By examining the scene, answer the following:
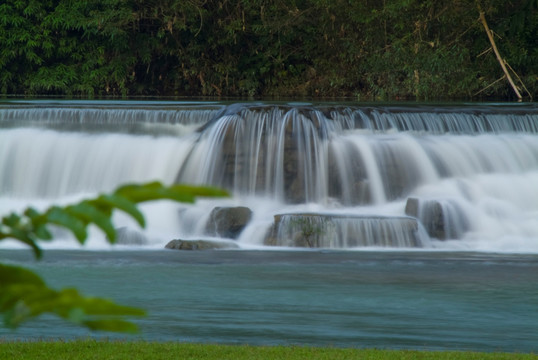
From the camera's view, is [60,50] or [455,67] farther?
[60,50]

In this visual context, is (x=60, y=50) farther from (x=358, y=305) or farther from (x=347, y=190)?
(x=358, y=305)

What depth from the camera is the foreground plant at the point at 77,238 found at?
88cm

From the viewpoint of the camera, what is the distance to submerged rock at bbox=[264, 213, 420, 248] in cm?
1232

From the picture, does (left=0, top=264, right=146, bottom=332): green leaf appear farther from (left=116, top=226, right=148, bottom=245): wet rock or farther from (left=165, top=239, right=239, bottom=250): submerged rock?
(left=116, top=226, right=148, bottom=245): wet rock

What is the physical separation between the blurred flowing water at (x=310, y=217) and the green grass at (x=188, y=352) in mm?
758

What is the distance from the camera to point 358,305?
8.52 meters

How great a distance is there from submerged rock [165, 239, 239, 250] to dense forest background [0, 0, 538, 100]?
13155 mm

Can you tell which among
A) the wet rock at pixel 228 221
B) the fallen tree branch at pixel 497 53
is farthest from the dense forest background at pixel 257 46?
the wet rock at pixel 228 221

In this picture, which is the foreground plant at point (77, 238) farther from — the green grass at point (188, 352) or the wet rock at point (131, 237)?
the wet rock at point (131, 237)

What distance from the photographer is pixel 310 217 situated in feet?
40.9

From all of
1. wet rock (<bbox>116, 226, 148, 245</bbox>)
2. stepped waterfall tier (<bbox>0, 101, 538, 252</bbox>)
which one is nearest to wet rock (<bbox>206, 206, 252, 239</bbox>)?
stepped waterfall tier (<bbox>0, 101, 538, 252</bbox>)

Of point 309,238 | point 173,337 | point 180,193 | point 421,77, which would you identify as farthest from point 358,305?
point 421,77

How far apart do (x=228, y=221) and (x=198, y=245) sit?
1.14 m

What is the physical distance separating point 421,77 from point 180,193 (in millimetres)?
23895
